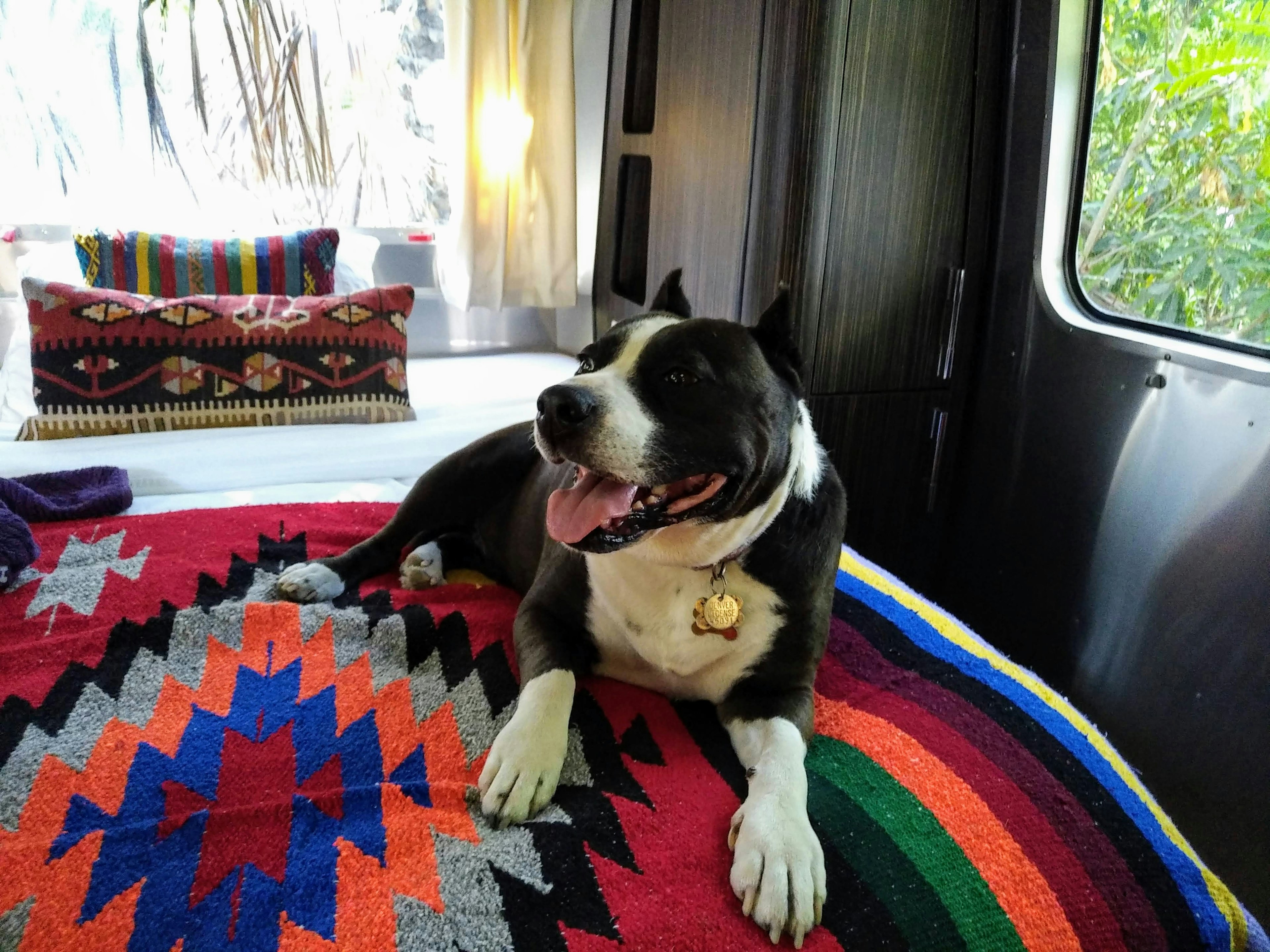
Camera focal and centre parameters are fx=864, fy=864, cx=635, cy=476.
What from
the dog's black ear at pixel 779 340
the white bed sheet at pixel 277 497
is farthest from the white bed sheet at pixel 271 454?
the dog's black ear at pixel 779 340

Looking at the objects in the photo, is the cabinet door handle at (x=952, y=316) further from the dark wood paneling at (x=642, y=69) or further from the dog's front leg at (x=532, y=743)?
the dog's front leg at (x=532, y=743)

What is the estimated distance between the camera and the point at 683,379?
1.11 meters

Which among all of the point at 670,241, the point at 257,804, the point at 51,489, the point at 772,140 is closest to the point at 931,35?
the point at 772,140

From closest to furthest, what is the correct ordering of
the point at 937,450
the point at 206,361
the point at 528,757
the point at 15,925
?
1. the point at 15,925
2. the point at 528,757
3. the point at 206,361
4. the point at 937,450

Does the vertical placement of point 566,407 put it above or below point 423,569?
above

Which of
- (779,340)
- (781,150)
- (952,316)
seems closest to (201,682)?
(779,340)

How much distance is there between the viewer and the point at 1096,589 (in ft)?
6.09

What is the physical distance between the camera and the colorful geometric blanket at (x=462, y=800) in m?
0.83

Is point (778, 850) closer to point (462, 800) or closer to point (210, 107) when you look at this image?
point (462, 800)

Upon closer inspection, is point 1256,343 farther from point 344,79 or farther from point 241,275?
point 344,79

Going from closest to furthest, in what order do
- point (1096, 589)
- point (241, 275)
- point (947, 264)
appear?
point (1096, 589) → point (947, 264) → point (241, 275)

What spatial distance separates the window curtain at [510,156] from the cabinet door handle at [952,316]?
1374 millimetres

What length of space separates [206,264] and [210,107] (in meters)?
0.69

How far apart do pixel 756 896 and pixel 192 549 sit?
3.89 ft
